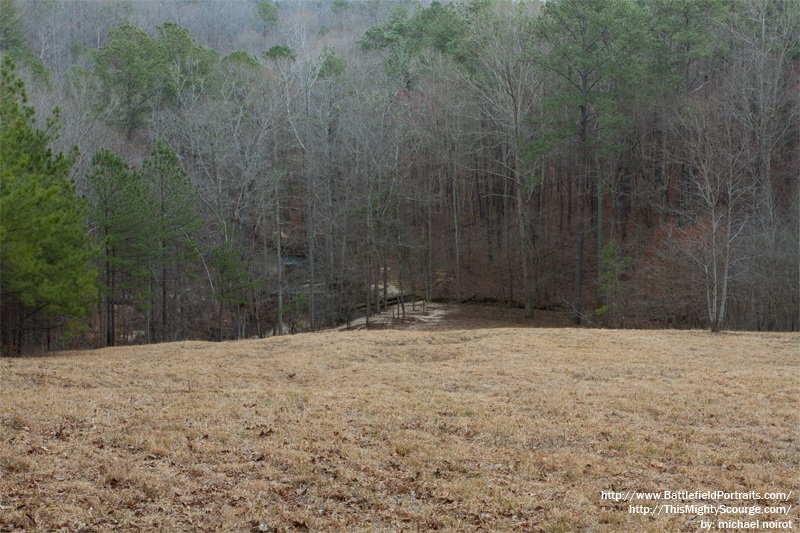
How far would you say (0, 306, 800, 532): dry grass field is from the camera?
5.36 metres

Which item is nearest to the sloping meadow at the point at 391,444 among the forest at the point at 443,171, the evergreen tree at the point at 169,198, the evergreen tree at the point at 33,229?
the evergreen tree at the point at 33,229

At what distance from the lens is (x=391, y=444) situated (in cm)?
737

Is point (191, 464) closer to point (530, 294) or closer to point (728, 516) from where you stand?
point (728, 516)

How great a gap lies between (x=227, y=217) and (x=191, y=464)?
981 inches

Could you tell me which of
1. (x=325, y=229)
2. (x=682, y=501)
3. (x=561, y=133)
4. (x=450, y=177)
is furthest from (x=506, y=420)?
(x=450, y=177)

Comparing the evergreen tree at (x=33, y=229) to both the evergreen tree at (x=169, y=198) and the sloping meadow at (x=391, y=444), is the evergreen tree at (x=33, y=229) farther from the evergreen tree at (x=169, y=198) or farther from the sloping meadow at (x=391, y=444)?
the evergreen tree at (x=169, y=198)

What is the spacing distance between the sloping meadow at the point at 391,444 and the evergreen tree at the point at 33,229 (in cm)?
269

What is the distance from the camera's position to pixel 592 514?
5.55 meters

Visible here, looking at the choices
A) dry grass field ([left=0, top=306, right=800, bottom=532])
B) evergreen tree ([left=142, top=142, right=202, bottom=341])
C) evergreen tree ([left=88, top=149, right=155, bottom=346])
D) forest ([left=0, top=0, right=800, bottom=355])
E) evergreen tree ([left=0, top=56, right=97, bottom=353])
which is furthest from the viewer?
evergreen tree ([left=142, top=142, right=202, bottom=341])

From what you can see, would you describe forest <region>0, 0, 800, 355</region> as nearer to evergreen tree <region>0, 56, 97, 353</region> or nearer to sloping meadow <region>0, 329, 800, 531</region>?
evergreen tree <region>0, 56, 97, 353</region>

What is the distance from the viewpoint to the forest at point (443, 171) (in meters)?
22.2

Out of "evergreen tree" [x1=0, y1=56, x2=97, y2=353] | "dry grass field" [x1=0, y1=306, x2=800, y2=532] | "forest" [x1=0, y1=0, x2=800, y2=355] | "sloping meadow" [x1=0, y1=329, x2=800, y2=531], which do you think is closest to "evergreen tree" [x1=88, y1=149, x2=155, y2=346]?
"forest" [x1=0, y1=0, x2=800, y2=355]

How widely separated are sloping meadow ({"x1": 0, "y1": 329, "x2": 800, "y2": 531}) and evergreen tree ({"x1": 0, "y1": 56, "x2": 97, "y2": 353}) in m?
2.69

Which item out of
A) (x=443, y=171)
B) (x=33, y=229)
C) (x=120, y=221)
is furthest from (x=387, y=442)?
(x=443, y=171)
